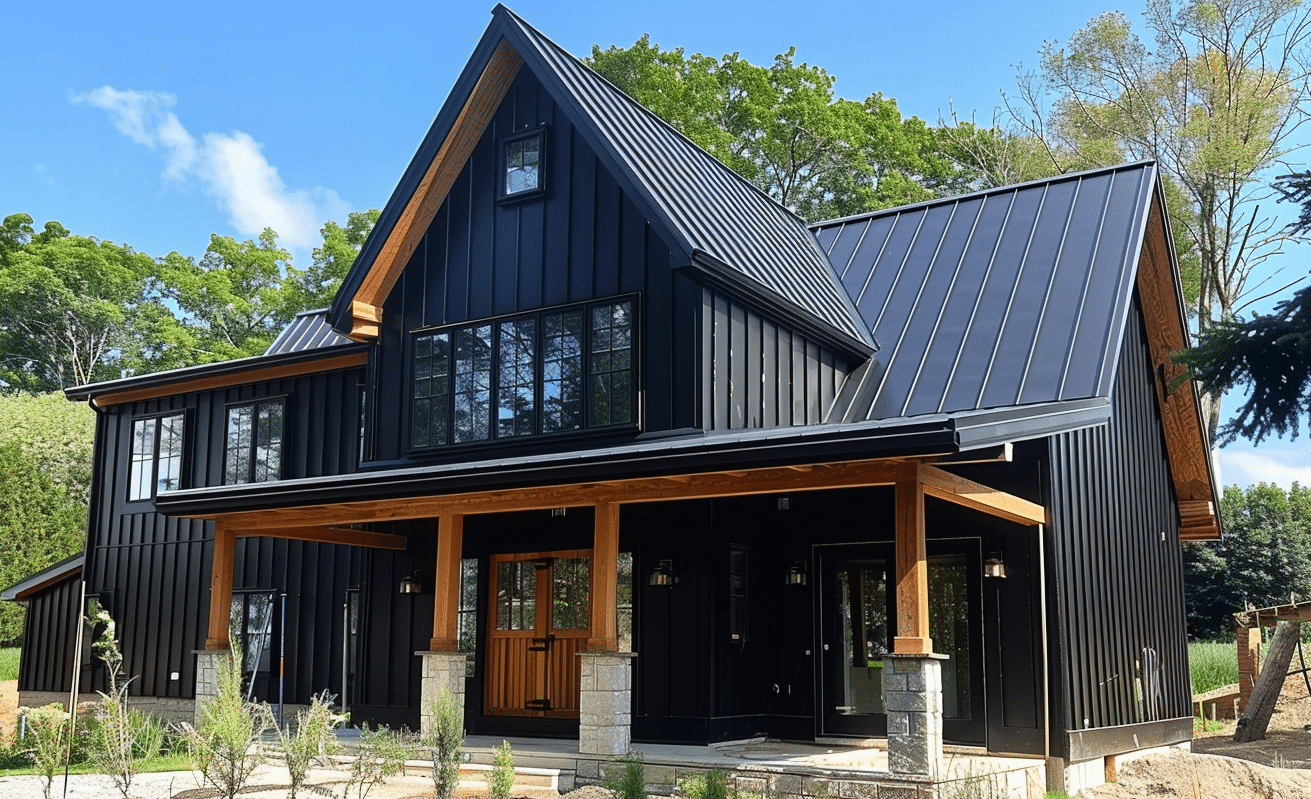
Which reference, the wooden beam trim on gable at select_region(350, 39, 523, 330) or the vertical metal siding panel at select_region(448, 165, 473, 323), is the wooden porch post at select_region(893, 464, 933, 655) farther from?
the wooden beam trim on gable at select_region(350, 39, 523, 330)

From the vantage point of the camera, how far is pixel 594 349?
13.6 m

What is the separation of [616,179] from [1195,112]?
828 inches

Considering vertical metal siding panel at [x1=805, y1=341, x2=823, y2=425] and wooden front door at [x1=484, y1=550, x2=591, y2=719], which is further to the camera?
wooden front door at [x1=484, y1=550, x2=591, y2=719]

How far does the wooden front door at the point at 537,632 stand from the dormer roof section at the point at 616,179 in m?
3.61

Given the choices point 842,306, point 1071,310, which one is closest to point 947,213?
point 842,306

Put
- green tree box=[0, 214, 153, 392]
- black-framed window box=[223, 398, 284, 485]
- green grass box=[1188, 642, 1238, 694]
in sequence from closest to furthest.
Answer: black-framed window box=[223, 398, 284, 485], green grass box=[1188, 642, 1238, 694], green tree box=[0, 214, 153, 392]

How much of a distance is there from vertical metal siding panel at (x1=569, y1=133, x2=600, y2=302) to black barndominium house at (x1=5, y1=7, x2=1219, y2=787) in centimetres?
3

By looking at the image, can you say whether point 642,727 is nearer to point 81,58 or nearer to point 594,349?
point 594,349

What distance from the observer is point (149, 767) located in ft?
Result: 40.4

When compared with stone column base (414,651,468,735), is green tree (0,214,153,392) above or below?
above

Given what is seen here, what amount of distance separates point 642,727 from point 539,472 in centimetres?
357

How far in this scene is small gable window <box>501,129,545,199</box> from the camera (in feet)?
47.8

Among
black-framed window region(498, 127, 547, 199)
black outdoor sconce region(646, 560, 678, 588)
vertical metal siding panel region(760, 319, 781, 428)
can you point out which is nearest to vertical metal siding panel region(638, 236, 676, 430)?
vertical metal siding panel region(760, 319, 781, 428)

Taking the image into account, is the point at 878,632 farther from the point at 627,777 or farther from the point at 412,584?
the point at 412,584
